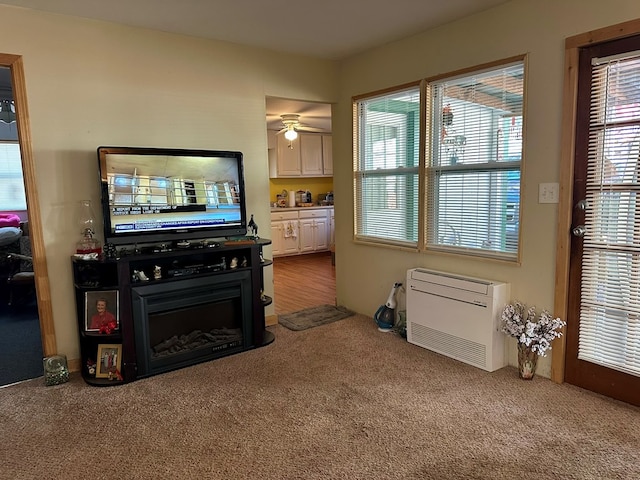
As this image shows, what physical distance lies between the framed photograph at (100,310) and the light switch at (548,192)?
281 centimetres

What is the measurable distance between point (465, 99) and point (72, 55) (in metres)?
2.75

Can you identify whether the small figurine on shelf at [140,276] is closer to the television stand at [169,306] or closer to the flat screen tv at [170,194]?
the television stand at [169,306]

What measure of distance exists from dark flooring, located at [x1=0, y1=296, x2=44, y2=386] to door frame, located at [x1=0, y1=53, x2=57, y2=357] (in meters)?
0.30

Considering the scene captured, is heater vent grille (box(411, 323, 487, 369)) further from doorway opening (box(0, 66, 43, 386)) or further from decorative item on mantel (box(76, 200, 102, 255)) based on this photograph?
doorway opening (box(0, 66, 43, 386))

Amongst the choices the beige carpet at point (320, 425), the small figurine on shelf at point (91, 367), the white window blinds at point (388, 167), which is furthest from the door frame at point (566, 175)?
the small figurine on shelf at point (91, 367)

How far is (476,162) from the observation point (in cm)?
319

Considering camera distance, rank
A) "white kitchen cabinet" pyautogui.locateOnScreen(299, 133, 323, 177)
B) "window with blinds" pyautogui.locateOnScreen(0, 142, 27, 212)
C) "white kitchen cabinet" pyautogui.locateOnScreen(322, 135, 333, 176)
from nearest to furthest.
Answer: "window with blinds" pyautogui.locateOnScreen(0, 142, 27, 212), "white kitchen cabinet" pyautogui.locateOnScreen(299, 133, 323, 177), "white kitchen cabinet" pyautogui.locateOnScreen(322, 135, 333, 176)

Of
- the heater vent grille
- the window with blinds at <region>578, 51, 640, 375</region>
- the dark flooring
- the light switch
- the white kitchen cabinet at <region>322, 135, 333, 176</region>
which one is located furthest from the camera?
the white kitchen cabinet at <region>322, 135, 333, 176</region>

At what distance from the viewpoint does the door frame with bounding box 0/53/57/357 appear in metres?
2.84

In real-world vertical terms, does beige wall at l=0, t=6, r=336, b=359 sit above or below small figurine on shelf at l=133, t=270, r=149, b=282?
above

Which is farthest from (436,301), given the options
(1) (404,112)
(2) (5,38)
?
(2) (5,38)

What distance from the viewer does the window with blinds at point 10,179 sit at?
268 inches

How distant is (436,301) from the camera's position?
10.7ft

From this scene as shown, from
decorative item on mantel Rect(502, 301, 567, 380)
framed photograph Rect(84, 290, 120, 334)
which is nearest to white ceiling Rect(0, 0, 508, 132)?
framed photograph Rect(84, 290, 120, 334)
